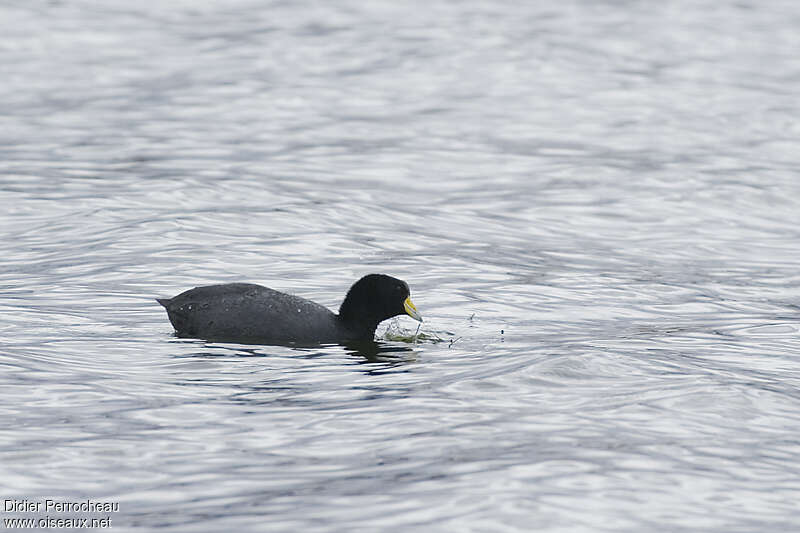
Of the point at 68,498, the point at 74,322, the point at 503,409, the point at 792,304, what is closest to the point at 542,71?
the point at 792,304

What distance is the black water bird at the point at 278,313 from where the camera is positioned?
43.2ft

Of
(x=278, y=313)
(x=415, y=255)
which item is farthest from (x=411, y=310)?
(x=415, y=255)

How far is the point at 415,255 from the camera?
17984mm

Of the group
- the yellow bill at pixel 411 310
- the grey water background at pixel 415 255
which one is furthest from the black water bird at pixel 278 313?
the grey water background at pixel 415 255

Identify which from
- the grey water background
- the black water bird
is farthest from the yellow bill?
the grey water background

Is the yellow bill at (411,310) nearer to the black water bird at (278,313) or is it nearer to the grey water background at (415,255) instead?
the black water bird at (278,313)

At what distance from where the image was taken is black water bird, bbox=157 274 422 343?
13.2m

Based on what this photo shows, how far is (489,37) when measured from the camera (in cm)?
3528

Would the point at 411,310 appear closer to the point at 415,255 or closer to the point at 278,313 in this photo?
the point at 278,313

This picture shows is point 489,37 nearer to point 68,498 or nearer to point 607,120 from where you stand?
point 607,120

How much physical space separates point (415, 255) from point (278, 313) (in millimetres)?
4997

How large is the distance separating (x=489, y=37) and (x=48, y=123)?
500 inches

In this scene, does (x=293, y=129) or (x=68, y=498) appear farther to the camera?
(x=293, y=129)

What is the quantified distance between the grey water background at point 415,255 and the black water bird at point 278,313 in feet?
0.86
